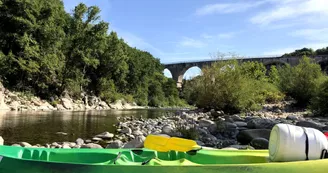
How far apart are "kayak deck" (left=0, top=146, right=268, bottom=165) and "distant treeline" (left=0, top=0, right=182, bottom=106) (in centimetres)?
2269

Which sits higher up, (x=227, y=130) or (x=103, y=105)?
(x=103, y=105)

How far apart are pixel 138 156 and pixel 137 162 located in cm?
17

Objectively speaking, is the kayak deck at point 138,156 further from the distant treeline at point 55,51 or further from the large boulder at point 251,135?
the distant treeline at point 55,51

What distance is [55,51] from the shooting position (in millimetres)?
28859

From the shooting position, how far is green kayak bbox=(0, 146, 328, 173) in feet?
8.25

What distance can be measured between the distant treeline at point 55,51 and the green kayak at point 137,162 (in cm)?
2273

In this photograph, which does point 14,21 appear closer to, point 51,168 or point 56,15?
point 56,15

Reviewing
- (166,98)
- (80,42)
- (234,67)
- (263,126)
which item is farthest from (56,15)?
(166,98)

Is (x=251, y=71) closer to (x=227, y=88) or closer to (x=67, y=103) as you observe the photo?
(x=227, y=88)

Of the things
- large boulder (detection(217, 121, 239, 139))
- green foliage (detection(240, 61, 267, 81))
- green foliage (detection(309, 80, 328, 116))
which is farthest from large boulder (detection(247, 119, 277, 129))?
green foliage (detection(240, 61, 267, 81))

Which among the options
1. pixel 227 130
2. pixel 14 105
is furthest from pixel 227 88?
pixel 14 105

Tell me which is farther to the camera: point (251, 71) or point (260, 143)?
point (251, 71)

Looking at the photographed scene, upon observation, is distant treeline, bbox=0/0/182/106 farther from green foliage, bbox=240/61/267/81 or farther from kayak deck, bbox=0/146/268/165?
kayak deck, bbox=0/146/268/165

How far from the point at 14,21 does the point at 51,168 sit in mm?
25252
